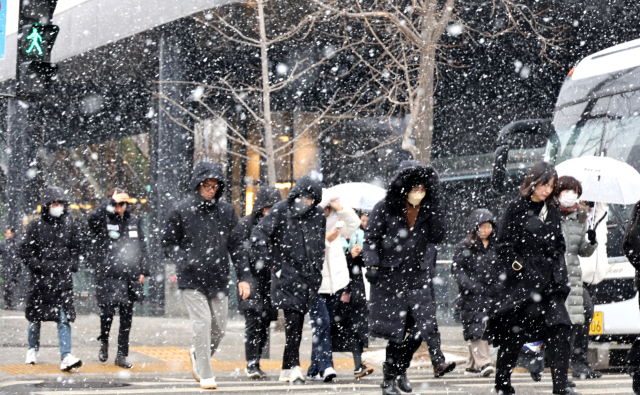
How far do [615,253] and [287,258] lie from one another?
3.80m

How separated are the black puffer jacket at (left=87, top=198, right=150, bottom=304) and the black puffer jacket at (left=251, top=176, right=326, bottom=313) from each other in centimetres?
231

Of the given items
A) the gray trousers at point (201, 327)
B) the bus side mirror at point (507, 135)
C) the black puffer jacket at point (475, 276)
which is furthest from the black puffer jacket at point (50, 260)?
the bus side mirror at point (507, 135)

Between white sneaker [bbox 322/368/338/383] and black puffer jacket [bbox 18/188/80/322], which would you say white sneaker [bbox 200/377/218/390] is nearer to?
white sneaker [bbox 322/368/338/383]

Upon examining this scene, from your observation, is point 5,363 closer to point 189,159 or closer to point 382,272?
point 382,272

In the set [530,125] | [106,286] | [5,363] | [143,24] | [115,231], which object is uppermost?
[143,24]

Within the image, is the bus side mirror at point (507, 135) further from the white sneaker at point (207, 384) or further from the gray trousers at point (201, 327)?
the white sneaker at point (207, 384)

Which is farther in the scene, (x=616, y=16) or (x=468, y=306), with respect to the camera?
(x=616, y=16)

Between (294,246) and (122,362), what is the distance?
2682 mm

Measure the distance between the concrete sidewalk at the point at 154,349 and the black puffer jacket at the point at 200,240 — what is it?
221 cm

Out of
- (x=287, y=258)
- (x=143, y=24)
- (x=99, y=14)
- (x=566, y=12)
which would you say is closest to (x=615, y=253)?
(x=287, y=258)

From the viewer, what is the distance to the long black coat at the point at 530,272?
6.63m

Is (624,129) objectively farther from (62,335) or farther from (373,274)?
(62,335)

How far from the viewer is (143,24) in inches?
669

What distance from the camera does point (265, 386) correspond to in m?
7.84
